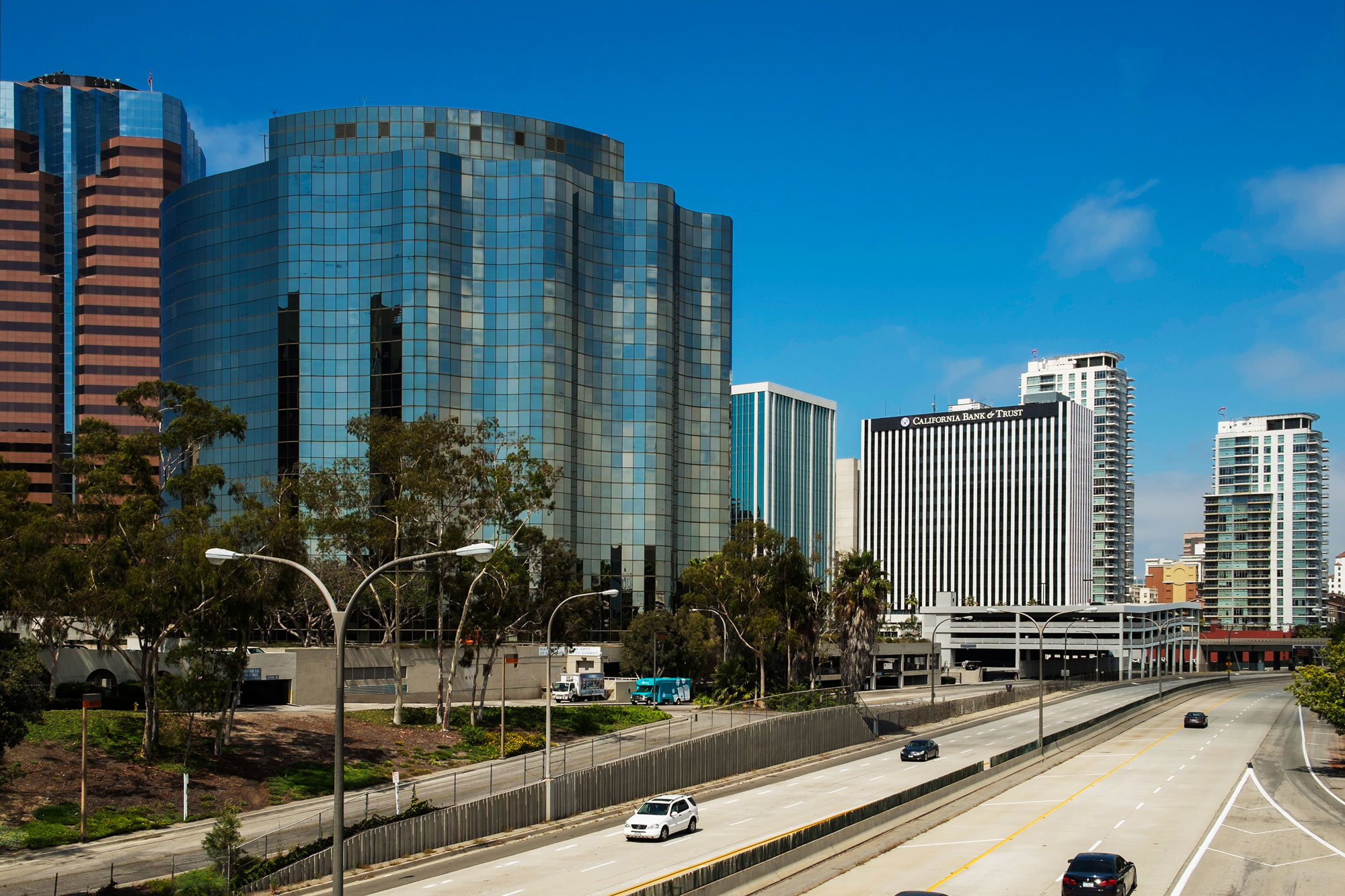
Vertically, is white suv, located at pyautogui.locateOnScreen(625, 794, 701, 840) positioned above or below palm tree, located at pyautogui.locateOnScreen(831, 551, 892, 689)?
below

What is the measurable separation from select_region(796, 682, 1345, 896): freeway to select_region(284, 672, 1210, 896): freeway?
546 centimetres

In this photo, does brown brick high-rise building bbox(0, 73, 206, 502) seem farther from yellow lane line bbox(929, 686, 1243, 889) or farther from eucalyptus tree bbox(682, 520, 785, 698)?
yellow lane line bbox(929, 686, 1243, 889)

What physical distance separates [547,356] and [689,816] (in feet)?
291

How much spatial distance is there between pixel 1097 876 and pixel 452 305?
4170 inches

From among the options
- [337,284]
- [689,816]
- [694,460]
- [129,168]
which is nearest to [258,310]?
[337,284]

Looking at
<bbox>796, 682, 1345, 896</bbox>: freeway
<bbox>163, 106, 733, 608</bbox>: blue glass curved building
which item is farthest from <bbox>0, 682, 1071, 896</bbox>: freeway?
<bbox>163, 106, 733, 608</bbox>: blue glass curved building

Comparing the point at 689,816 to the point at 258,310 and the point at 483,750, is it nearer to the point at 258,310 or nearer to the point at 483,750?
the point at 483,750

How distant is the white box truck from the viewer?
101 metres

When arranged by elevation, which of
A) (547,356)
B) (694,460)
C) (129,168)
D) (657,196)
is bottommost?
(694,460)

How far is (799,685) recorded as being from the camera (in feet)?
321

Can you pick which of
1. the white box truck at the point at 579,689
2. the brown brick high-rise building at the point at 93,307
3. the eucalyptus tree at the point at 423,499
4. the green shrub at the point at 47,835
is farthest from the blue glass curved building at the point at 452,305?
the green shrub at the point at 47,835

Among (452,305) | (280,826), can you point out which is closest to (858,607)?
(280,826)

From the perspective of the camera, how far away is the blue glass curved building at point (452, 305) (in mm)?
126812

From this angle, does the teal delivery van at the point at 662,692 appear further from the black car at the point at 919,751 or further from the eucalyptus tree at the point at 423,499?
the black car at the point at 919,751
